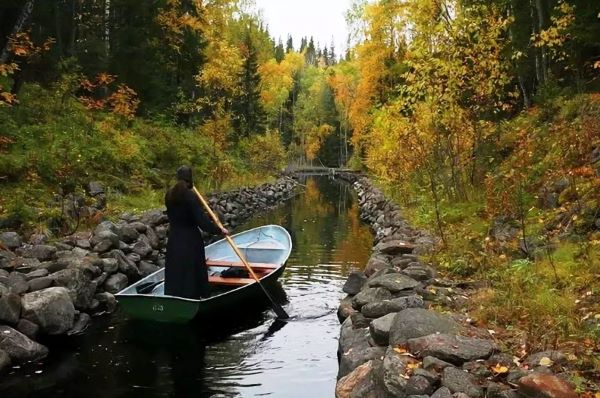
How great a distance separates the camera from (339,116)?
6431 centimetres

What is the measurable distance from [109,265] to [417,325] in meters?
6.71

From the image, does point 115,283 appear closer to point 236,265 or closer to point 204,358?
point 236,265

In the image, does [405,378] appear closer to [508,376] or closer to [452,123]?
[508,376]

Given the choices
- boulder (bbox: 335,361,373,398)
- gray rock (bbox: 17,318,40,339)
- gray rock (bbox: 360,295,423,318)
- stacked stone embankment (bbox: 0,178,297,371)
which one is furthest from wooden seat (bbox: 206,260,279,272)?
boulder (bbox: 335,361,373,398)

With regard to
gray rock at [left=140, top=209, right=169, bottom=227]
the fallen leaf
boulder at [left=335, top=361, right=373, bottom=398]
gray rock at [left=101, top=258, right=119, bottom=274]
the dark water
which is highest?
gray rock at [left=140, top=209, right=169, bottom=227]

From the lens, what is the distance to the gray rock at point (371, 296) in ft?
24.1

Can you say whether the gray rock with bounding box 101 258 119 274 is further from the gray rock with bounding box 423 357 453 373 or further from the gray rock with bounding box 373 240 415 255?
the gray rock with bounding box 423 357 453 373

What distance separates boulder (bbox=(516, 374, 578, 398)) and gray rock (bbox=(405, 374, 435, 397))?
0.69m

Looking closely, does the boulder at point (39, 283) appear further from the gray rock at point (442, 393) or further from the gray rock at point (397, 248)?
the gray rock at point (442, 393)

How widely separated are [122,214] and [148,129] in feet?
26.9

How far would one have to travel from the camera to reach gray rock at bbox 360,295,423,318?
662 centimetres

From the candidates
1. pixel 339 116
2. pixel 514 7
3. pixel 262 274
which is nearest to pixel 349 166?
pixel 339 116

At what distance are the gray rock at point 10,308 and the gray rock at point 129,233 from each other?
4.64 m

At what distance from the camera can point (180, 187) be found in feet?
28.0
